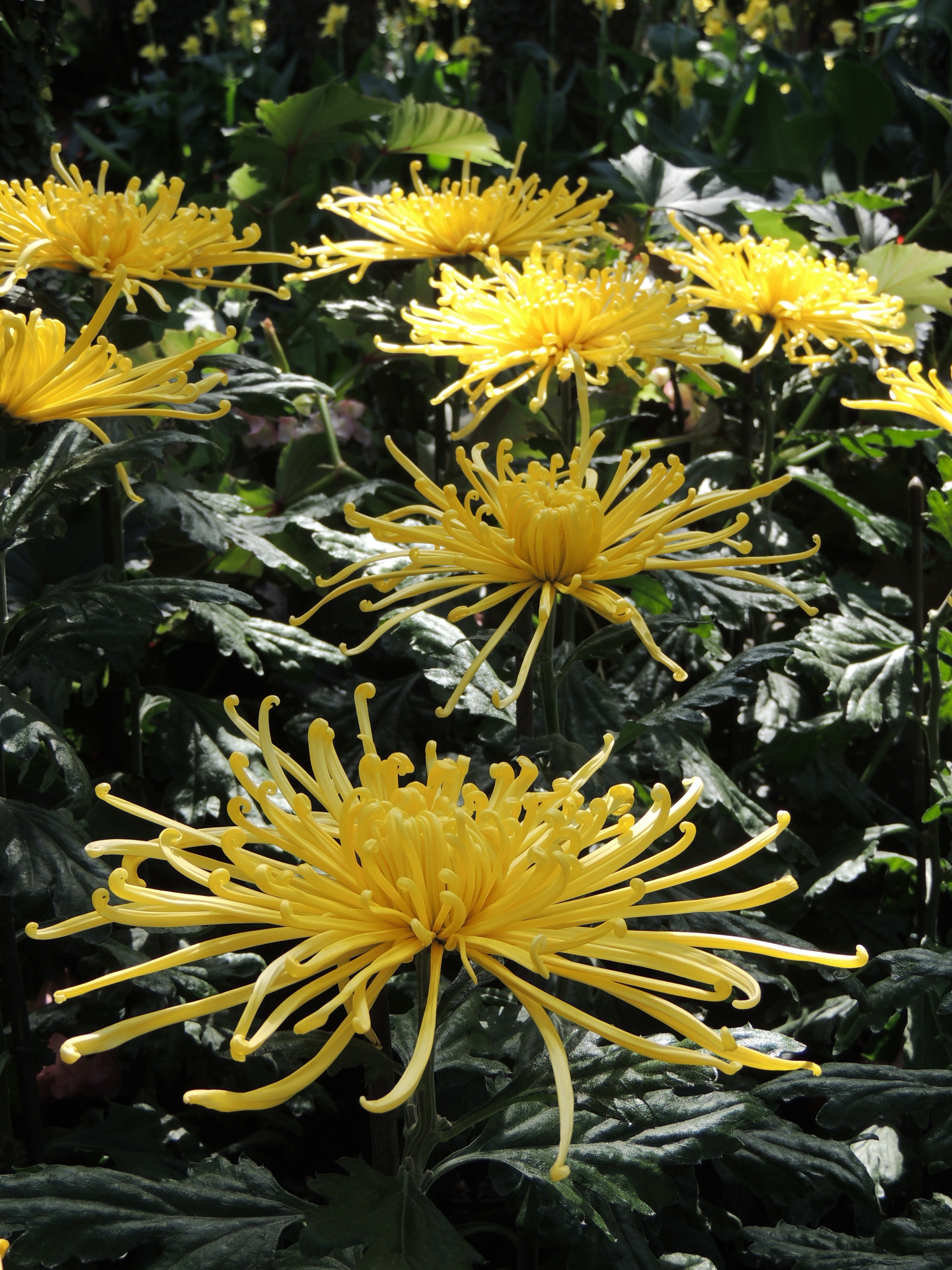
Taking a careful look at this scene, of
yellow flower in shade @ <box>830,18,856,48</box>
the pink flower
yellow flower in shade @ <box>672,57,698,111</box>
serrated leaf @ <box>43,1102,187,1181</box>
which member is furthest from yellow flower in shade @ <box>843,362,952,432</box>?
yellow flower in shade @ <box>830,18,856,48</box>

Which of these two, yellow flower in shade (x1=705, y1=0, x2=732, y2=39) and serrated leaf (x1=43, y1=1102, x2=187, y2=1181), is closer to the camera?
serrated leaf (x1=43, y1=1102, x2=187, y2=1181)

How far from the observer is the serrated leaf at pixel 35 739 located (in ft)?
3.14

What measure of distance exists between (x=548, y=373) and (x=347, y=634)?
2.08 ft

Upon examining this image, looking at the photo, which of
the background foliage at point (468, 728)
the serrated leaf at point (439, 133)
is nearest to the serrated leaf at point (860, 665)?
the background foliage at point (468, 728)

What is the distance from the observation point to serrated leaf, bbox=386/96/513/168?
2.15 meters

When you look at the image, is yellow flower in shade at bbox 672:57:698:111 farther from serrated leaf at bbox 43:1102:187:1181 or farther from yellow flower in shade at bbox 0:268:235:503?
serrated leaf at bbox 43:1102:187:1181

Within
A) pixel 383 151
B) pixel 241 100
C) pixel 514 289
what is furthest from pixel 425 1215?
pixel 241 100

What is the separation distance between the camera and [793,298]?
1.43m

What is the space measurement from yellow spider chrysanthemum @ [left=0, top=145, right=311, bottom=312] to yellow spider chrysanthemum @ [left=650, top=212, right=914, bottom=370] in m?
0.55

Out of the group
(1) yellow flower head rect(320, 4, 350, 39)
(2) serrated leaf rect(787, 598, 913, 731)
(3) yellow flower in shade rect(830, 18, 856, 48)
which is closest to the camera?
(2) serrated leaf rect(787, 598, 913, 731)

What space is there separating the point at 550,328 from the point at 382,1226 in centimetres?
89

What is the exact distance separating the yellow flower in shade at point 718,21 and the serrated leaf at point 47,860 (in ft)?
13.0

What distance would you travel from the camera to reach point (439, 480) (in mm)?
1704

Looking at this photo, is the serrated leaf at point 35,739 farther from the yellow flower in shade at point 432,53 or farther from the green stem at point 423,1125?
the yellow flower in shade at point 432,53
